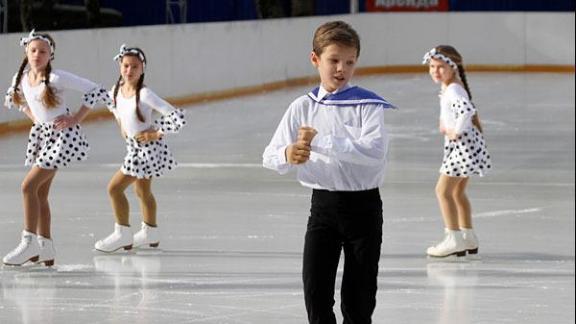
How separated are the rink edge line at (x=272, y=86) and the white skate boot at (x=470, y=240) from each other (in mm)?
9512

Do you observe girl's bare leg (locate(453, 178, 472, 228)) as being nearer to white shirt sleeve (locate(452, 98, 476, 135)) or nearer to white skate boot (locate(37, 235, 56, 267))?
white shirt sleeve (locate(452, 98, 476, 135))

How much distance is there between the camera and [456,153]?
9.36m

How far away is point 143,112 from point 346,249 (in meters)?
4.01

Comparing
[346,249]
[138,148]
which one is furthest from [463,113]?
[346,249]

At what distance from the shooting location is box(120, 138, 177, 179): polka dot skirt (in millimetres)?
9430

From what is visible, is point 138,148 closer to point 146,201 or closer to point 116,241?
point 146,201

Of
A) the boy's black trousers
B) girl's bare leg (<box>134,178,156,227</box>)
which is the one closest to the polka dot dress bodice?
girl's bare leg (<box>134,178,156,227</box>)

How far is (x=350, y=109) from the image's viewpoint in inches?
221

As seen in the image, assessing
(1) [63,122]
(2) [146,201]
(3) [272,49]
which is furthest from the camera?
(3) [272,49]

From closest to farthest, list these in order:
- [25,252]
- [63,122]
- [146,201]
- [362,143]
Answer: [362,143]
[25,252]
[63,122]
[146,201]

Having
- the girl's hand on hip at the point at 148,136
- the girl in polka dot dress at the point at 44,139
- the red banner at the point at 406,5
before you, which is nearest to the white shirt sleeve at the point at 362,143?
the girl in polka dot dress at the point at 44,139

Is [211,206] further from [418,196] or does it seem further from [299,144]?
[299,144]

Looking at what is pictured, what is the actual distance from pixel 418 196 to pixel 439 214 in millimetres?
1085

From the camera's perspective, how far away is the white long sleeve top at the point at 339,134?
5555 millimetres
